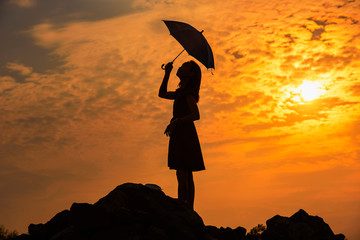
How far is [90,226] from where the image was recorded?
8.77 meters

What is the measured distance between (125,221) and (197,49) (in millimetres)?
4100

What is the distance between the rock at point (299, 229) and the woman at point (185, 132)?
98.5 inches

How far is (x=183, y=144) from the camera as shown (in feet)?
34.0

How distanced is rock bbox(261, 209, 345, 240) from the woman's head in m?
3.90

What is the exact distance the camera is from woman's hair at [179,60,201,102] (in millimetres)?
10414

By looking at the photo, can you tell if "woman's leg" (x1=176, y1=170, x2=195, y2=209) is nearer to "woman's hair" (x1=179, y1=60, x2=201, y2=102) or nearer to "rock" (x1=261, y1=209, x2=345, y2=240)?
"woman's hair" (x1=179, y1=60, x2=201, y2=102)

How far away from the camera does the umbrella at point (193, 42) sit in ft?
33.4

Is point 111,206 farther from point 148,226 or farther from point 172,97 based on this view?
point 172,97

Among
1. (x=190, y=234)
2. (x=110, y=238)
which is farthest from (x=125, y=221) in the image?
(x=190, y=234)

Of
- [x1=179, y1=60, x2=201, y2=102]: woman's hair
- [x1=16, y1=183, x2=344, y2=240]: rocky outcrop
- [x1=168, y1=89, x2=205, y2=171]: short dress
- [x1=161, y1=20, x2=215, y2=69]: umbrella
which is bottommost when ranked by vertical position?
[x1=16, y1=183, x2=344, y2=240]: rocky outcrop

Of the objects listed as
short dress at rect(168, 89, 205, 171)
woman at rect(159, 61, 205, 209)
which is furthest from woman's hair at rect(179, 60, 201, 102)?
short dress at rect(168, 89, 205, 171)

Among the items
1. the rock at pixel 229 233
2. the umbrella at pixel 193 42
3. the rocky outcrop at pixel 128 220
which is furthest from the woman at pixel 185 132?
the rock at pixel 229 233

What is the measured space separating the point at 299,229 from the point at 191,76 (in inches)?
181

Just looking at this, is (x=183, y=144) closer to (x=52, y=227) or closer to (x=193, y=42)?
(x=193, y=42)
